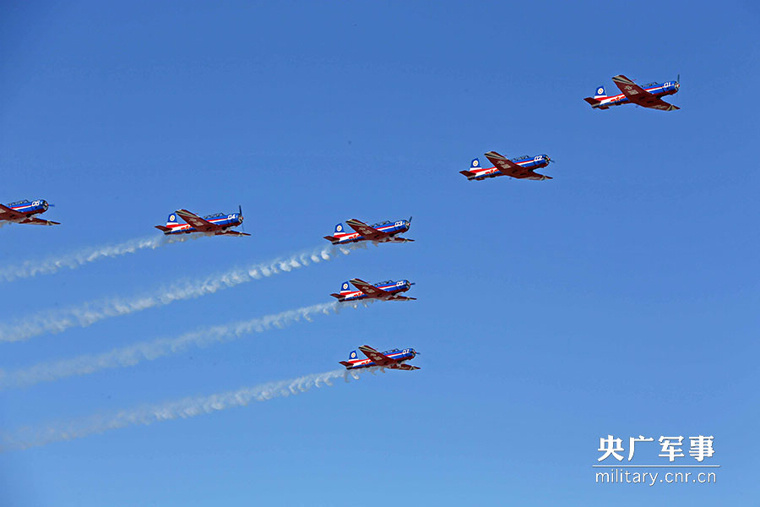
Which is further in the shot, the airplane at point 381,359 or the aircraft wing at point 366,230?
the airplane at point 381,359

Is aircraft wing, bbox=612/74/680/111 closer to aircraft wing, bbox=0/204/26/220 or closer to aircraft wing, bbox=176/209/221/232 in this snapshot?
aircraft wing, bbox=176/209/221/232

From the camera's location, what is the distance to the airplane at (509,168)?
124 meters

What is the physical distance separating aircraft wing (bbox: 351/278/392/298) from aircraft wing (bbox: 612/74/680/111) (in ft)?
109

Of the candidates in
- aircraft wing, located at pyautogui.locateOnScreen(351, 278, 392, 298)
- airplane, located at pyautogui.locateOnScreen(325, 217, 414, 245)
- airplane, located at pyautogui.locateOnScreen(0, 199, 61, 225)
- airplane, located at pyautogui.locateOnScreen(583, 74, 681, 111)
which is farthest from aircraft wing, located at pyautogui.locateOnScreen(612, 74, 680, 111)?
airplane, located at pyautogui.locateOnScreen(0, 199, 61, 225)

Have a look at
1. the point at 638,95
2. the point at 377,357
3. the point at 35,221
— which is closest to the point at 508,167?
the point at 638,95

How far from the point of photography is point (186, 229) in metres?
126

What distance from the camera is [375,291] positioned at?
12756cm

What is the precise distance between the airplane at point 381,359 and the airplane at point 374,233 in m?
12.9

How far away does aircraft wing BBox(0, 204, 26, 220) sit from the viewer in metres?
127

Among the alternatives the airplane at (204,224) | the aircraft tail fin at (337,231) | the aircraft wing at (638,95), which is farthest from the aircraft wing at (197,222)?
the aircraft wing at (638,95)

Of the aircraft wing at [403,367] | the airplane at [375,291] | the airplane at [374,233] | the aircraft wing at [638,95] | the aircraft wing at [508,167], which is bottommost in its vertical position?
the aircraft wing at [403,367]

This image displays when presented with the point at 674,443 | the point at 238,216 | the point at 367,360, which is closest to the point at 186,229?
the point at 238,216

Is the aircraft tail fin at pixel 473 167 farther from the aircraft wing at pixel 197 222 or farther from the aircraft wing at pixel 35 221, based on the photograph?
the aircraft wing at pixel 35 221

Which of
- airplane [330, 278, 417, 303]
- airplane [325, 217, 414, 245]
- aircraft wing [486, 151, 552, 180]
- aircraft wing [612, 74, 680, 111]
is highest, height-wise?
aircraft wing [612, 74, 680, 111]
